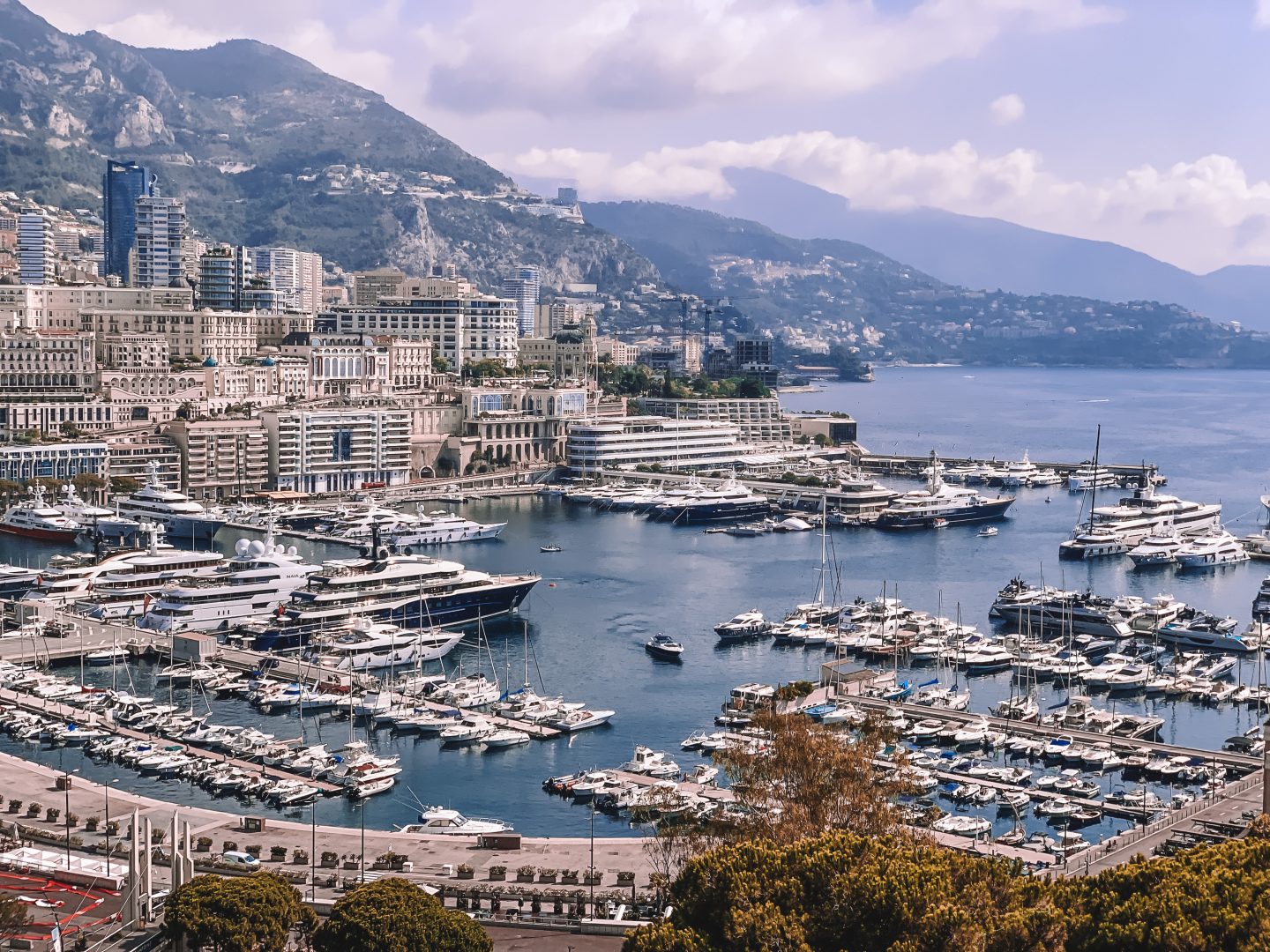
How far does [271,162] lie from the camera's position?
15475 centimetres

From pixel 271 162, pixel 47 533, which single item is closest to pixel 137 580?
pixel 47 533

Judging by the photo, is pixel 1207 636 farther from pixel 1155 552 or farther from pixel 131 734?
pixel 131 734

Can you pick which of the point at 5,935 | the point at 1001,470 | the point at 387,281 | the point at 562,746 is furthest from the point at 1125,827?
the point at 387,281

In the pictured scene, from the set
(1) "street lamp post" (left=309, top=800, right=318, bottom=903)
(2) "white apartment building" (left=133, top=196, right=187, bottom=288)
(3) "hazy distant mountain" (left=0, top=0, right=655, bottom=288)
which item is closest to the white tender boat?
(1) "street lamp post" (left=309, top=800, right=318, bottom=903)

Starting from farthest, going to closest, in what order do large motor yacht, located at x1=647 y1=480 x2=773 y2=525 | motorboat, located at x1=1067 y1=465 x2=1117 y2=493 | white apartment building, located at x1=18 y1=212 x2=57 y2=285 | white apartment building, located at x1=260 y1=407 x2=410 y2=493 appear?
white apartment building, located at x1=18 y1=212 x2=57 y2=285 → motorboat, located at x1=1067 y1=465 x2=1117 y2=493 → white apartment building, located at x1=260 y1=407 x2=410 y2=493 → large motor yacht, located at x1=647 y1=480 x2=773 y2=525

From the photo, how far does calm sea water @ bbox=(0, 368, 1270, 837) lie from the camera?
74.8 ft

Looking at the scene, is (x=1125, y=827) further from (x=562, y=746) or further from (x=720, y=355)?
(x=720, y=355)

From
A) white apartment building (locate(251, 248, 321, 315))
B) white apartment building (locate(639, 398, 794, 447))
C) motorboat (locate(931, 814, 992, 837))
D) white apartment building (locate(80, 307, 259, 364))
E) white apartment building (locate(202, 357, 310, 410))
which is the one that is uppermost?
white apartment building (locate(251, 248, 321, 315))

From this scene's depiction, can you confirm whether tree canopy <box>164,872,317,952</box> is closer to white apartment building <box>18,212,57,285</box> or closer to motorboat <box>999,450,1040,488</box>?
motorboat <box>999,450,1040,488</box>

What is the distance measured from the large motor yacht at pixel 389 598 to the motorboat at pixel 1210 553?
18196 mm

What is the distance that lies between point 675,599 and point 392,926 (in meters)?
24.6

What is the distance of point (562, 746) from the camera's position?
2428cm

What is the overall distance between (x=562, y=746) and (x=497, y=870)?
6918 millimetres

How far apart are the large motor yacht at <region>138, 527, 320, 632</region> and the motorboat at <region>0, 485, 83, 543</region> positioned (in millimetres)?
11662
